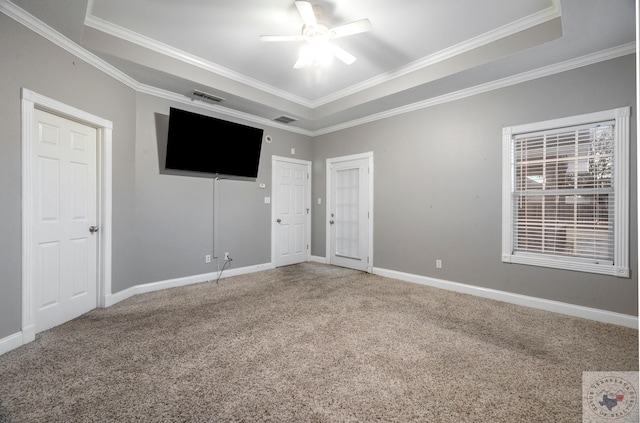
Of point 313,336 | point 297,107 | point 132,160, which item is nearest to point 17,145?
point 132,160

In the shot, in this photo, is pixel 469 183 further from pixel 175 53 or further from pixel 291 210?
pixel 175 53

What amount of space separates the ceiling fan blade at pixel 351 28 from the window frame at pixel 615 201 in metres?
2.21

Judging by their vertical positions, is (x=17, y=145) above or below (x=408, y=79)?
below

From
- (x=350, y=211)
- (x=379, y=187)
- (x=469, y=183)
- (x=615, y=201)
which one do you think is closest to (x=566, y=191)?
(x=615, y=201)

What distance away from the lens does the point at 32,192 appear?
2408mm

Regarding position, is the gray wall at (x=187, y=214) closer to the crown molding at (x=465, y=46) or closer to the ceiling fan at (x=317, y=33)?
the crown molding at (x=465, y=46)

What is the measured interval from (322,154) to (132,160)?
128 inches

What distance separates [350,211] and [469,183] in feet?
6.86

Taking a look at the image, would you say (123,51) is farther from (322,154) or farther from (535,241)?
(535,241)

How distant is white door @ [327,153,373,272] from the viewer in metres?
4.89

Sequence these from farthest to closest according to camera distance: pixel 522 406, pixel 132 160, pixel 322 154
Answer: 1. pixel 322 154
2. pixel 132 160
3. pixel 522 406

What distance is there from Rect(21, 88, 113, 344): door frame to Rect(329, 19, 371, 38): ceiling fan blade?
264 cm

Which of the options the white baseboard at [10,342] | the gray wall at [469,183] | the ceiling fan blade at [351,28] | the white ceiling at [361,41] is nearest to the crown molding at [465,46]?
the white ceiling at [361,41]

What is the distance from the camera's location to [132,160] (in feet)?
11.8
